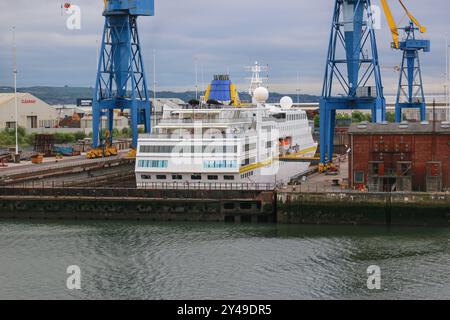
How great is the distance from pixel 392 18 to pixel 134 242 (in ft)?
193

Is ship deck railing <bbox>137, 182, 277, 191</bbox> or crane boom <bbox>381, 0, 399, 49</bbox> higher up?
crane boom <bbox>381, 0, 399, 49</bbox>

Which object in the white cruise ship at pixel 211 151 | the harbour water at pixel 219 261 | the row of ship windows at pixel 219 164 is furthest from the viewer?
the white cruise ship at pixel 211 151

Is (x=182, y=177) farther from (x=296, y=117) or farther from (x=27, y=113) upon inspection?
(x=27, y=113)

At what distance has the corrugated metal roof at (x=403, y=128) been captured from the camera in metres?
56.1

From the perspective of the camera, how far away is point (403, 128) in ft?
186

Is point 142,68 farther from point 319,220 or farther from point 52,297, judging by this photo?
point 52,297

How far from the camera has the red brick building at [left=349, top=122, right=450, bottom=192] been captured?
183 feet

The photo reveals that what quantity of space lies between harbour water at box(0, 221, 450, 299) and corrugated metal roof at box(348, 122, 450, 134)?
24.4ft

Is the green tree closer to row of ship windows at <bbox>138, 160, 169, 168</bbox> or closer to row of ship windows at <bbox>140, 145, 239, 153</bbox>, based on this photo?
row of ship windows at <bbox>140, 145, 239, 153</bbox>

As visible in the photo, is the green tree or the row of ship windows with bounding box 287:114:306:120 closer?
the row of ship windows with bounding box 287:114:306:120

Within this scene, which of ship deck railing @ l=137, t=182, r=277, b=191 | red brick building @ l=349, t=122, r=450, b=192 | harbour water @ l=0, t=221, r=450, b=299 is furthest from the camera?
ship deck railing @ l=137, t=182, r=277, b=191
